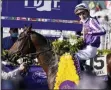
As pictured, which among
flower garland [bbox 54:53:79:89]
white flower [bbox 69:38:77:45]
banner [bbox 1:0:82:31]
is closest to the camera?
flower garland [bbox 54:53:79:89]

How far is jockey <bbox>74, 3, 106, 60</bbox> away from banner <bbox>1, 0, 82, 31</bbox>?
1.38 metres

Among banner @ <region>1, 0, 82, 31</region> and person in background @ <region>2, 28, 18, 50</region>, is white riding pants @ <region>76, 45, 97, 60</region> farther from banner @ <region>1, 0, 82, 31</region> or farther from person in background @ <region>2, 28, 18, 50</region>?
person in background @ <region>2, 28, 18, 50</region>

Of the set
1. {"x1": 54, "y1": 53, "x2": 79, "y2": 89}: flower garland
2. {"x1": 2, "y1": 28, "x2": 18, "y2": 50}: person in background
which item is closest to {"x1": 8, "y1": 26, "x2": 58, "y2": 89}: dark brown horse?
{"x1": 54, "y1": 53, "x2": 79, "y2": 89}: flower garland

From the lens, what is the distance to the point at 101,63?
17.3 feet

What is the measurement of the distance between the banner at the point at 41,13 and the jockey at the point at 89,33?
138 centimetres

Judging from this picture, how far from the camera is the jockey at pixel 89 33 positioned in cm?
511

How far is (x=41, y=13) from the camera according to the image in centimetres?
664

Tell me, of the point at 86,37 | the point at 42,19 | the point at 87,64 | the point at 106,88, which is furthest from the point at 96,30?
the point at 42,19

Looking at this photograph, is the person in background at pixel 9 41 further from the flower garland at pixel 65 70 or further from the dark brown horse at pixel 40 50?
the flower garland at pixel 65 70

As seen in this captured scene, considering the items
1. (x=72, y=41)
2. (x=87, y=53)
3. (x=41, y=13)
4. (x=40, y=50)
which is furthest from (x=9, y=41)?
(x=87, y=53)

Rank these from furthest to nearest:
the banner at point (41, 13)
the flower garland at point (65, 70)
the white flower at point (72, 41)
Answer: the banner at point (41, 13) → the white flower at point (72, 41) → the flower garland at point (65, 70)

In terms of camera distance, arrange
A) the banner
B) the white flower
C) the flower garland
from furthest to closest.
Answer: the banner, the white flower, the flower garland

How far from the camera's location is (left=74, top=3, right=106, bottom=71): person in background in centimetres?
511

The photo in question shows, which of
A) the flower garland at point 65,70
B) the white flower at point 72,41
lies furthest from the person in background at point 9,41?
the flower garland at point 65,70
